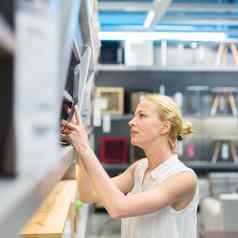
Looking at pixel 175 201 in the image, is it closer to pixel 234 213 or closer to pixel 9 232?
pixel 9 232

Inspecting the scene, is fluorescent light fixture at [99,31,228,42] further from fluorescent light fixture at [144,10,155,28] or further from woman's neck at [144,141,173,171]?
woman's neck at [144,141,173,171]

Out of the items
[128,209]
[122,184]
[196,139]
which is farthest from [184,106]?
[128,209]

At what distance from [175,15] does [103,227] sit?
105 inches

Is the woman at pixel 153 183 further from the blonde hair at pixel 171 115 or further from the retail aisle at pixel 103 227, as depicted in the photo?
the retail aisle at pixel 103 227

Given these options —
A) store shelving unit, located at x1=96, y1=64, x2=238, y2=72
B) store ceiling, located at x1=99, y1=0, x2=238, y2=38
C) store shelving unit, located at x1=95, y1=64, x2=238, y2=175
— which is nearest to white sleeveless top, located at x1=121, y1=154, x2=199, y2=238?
store ceiling, located at x1=99, y1=0, x2=238, y2=38

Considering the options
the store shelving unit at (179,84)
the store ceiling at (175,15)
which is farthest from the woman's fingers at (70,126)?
the store shelving unit at (179,84)

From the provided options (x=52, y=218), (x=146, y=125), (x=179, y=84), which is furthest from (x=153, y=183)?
(x=179, y=84)

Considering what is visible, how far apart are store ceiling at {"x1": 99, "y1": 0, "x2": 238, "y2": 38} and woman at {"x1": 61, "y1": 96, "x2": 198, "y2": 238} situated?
229cm

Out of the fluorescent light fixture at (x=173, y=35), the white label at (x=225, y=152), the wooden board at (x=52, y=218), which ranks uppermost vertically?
the fluorescent light fixture at (x=173, y=35)

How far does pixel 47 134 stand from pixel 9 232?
0.43 ft

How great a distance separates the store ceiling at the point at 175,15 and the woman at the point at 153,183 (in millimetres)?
2288

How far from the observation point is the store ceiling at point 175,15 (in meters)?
4.60

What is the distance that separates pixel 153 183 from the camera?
2.09 meters

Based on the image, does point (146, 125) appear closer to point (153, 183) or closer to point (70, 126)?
point (153, 183)
